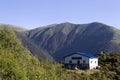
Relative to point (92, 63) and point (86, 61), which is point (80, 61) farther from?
point (92, 63)

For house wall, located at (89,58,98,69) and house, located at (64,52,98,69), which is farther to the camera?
house wall, located at (89,58,98,69)

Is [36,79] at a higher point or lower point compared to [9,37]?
lower

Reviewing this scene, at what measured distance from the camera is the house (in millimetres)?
77812

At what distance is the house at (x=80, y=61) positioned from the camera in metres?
77.8

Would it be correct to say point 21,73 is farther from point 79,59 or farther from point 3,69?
point 79,59

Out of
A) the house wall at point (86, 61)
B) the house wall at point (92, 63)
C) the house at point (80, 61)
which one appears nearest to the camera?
the house at point (80, 61)

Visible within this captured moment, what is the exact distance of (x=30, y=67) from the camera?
113ft

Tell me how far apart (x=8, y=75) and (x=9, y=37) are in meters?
32.8

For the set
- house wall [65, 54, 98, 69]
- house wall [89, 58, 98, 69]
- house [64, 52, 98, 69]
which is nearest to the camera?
house [64, 52, 98, 69]

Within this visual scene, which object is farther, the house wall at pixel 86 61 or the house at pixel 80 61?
the house wall at pixel 86 61

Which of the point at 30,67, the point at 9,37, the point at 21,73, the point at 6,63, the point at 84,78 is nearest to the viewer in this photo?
the point at 21,73

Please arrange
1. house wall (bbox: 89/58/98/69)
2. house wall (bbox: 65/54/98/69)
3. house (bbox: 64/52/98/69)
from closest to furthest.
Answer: house (bbox: 64/52/98/69)
house wall (bbox: 65/54/98/69)
house wall (bbox: 89/58/98/69)

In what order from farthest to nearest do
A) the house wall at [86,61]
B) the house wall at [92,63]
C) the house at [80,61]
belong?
1. the house wall at [92,63]
2. the house wall at [86,61]
3. the house at [80,61]

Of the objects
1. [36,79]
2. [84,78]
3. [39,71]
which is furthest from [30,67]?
[84,78]
